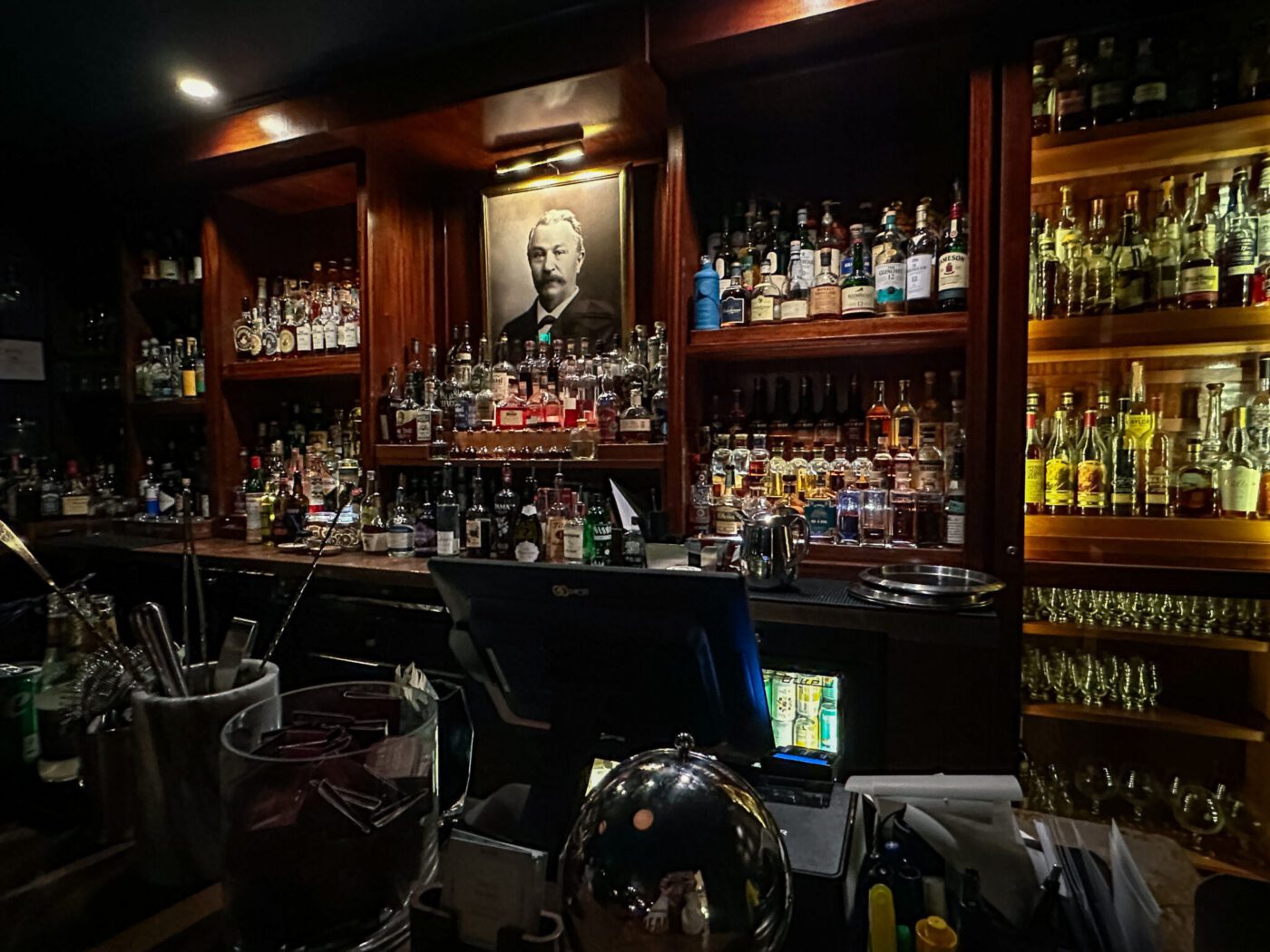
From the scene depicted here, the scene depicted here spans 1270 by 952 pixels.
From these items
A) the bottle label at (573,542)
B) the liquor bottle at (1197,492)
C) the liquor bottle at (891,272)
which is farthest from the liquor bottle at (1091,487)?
the bottle label at (573,542)

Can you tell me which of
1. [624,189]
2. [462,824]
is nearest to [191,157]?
[624,189]

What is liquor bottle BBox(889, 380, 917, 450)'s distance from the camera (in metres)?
2.10

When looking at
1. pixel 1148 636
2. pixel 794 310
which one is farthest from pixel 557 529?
pixel 1148 636

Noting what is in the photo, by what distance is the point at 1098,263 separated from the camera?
1.91m

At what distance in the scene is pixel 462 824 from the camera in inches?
32.4

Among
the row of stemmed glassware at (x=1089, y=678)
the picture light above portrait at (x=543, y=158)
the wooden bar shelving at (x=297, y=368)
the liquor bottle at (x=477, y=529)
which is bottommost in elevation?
the row of stemmed glassware at (x=1089, y=678)

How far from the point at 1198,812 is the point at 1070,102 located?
1806 mm

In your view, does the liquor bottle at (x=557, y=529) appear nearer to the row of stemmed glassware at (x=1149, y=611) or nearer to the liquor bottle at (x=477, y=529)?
the liquor bottle at (x=477, y=529)

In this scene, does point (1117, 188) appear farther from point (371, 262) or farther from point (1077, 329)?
point (371, 262)

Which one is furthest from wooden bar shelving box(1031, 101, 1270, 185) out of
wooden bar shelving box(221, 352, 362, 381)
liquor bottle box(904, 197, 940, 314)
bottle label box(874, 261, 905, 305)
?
wooden bar shelving box(221, 352, 362, 381)

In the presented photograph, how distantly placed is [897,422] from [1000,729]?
86 cm

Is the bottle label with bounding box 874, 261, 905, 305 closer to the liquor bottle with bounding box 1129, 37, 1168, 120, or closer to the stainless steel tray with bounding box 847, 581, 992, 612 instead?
the liquor bottle with bounding box 1129, 37, 1168, 120

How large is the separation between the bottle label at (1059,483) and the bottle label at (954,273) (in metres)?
0.51

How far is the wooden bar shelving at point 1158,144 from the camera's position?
169 centimetres
